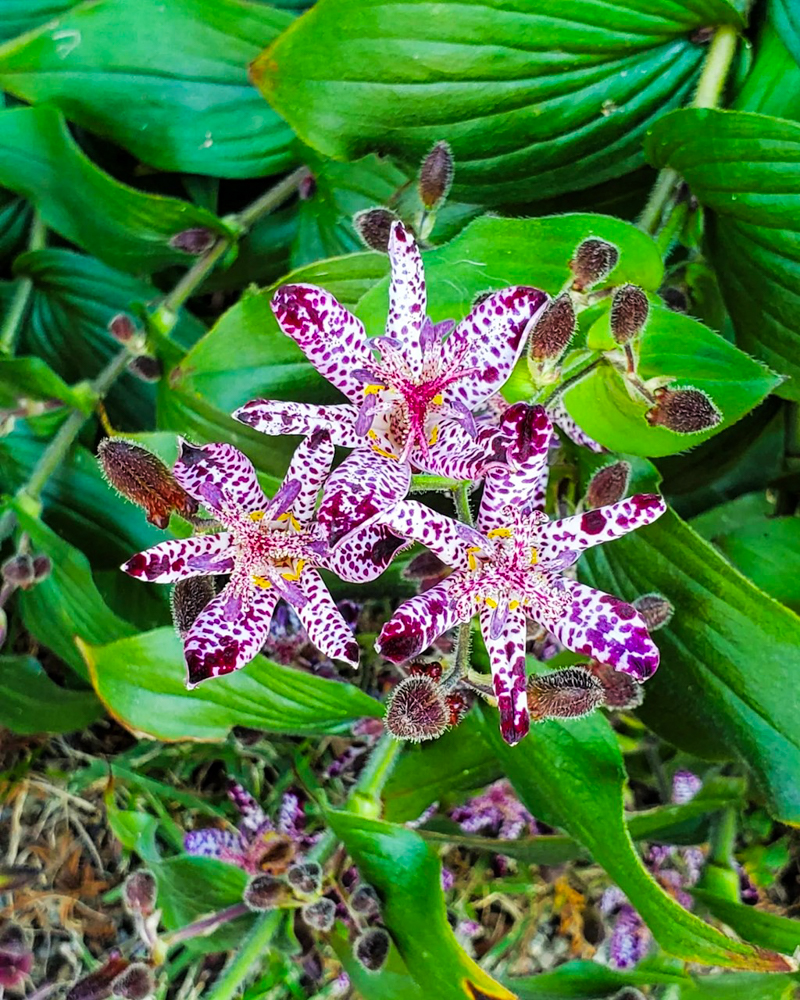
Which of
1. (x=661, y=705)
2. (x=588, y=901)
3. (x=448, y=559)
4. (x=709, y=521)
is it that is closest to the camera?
(x=448, y=559)

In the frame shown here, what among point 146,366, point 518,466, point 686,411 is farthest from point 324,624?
point 146,366

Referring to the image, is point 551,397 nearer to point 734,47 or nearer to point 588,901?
point 734,47

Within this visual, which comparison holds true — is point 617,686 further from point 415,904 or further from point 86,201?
point 86,201

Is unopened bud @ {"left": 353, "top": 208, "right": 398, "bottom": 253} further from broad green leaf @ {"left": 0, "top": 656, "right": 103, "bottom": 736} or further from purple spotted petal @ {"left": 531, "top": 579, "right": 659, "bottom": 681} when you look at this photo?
broad green leaf @ {"left": 0, "top": 656, "right": 103, "bottom": 736}

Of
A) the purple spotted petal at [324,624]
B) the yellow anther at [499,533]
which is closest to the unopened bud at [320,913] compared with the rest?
the purple spotted petal at [324,624]

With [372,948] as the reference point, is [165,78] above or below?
above

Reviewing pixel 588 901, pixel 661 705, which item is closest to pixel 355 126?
pixel 661 705
